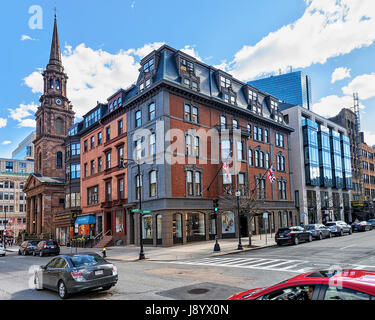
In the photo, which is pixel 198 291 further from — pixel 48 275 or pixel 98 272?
pixel 48 275

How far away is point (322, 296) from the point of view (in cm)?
414

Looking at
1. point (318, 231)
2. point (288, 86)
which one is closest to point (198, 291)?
point (318, 231)

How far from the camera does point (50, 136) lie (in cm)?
6431

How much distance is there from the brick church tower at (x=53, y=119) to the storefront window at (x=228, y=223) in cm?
4047

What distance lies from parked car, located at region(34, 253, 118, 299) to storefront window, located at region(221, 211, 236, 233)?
2529 cm

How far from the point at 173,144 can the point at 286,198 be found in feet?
75.0

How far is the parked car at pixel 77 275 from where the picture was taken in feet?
34.9

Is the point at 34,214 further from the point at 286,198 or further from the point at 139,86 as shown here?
the point at 286,198

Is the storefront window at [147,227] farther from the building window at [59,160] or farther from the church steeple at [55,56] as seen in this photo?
the church steeple at [55,56]

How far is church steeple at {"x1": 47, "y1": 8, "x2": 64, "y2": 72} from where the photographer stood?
6669 cm

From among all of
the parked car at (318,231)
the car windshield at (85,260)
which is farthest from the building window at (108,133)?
the car windshield at (85,260)

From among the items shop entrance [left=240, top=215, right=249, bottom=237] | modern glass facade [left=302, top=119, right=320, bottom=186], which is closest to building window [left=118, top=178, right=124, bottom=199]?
shop entrance [left=240, top=215, right=249, bottom=237]

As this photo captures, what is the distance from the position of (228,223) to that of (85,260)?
26.6 m

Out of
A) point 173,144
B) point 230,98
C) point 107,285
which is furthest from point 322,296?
point 230,98
